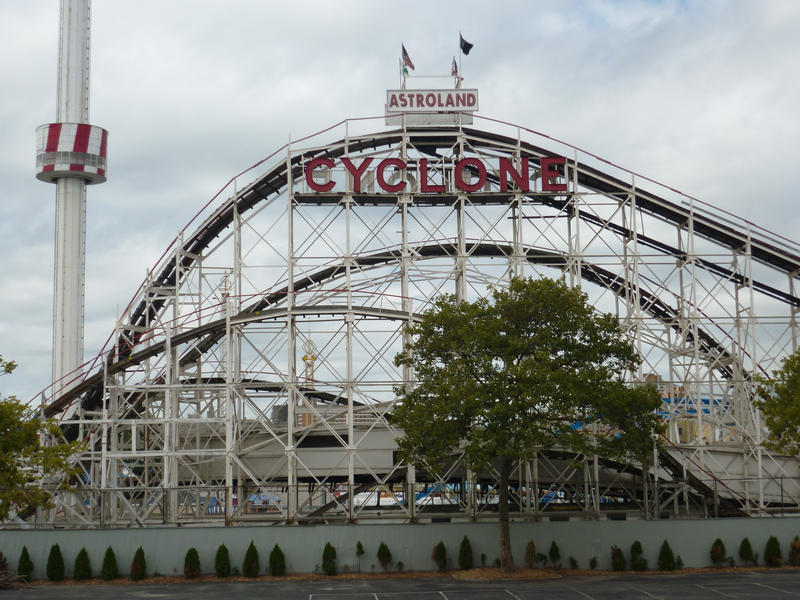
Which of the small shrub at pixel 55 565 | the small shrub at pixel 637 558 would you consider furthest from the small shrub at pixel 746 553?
the small shrub at pixel 55 565

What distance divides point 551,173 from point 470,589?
21.6 m

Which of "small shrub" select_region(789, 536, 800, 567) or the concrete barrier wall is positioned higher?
the concrete barrier wall

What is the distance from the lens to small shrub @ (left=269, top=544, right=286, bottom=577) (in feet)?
115

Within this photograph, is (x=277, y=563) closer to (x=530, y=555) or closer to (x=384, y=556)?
(x=384, y=556)

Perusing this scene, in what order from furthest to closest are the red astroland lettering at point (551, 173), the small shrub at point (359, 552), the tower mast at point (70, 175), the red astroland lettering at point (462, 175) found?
the tower mast at point (70, 175) → the red astroland lettering at point (551, 173) → the red astroland lettering at point (462, 175) → the small shrub at point (359, 552)

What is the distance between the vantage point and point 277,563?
35.2 meters

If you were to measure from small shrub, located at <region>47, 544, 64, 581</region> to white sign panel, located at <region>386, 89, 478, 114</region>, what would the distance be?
1014 inches

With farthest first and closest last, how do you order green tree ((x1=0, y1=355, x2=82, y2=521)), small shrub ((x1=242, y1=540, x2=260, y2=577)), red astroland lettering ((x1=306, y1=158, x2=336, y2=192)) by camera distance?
red astroland lettering ((x1=306, y1=158, x2=336, y2=192)), small shrub ((x1=242, y1=540, x2=260, y2=577)), green tree ((x1=0, y1=355, x2=82, y2=521))

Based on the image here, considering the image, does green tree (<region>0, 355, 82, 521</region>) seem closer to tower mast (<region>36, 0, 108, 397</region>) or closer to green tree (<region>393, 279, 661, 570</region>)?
green tree (<region>393, 279, 661, 570</region>)

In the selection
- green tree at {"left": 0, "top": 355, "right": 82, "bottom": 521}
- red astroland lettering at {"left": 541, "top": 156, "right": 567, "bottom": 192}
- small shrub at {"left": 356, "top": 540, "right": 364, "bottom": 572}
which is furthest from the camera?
red astroland lettering at {"left": 541, "top": 156, "right": 567, "bottom": 192}

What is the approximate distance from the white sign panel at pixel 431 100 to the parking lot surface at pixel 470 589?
23612mm

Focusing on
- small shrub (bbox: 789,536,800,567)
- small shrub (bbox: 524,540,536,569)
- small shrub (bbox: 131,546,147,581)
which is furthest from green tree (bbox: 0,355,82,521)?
small shrub (bbox: 789,536,800,567)

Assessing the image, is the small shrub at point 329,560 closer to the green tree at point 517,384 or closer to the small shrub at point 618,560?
the green tree at point 517,384

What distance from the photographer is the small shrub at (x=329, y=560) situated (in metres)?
35.2
